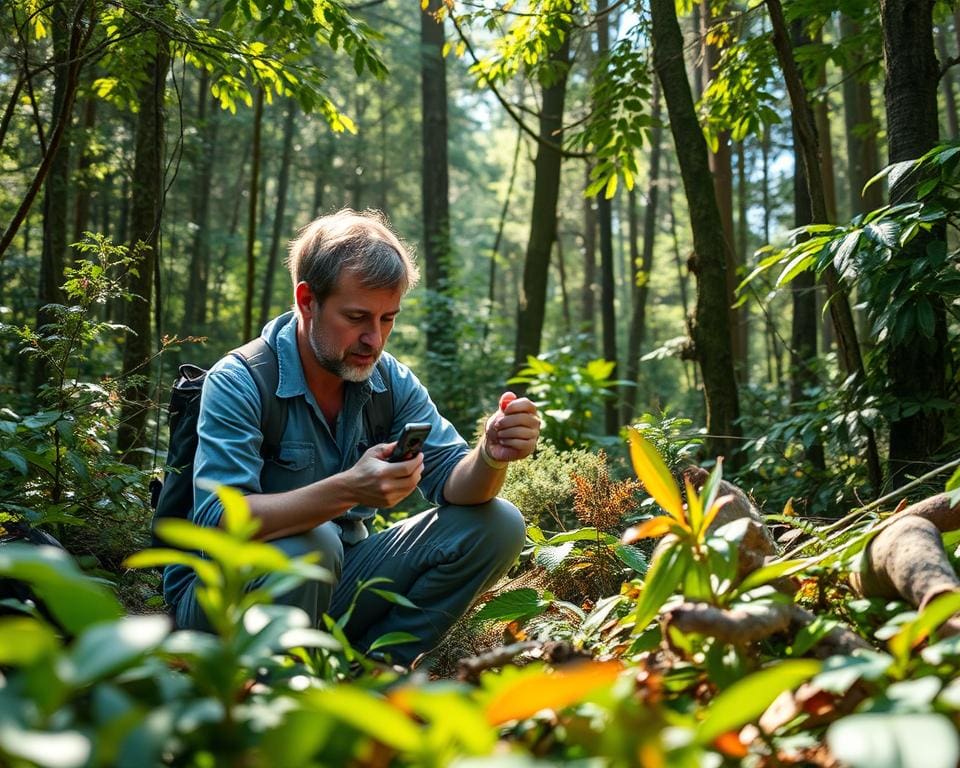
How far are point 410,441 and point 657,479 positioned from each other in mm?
1169

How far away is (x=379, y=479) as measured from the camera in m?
2.73

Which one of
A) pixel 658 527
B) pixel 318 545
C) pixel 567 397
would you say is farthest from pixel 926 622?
pixel 567 397

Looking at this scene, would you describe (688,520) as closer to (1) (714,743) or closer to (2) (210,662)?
(1) (714,743)

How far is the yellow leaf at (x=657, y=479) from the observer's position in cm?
188

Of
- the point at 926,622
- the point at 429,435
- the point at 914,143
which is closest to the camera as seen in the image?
the point at 926,622

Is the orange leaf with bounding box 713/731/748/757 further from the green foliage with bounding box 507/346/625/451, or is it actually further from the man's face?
the green foliage with bounding box 507/346/625/451

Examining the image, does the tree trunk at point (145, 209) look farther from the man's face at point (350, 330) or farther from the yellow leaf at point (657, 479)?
the yellow leaf at point (657, 479)

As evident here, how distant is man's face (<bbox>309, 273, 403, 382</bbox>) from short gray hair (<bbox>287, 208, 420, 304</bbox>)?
34 mm

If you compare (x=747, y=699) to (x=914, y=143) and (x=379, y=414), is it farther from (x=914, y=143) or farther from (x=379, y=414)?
(x=914, y=143)

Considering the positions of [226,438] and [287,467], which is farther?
[287,467]

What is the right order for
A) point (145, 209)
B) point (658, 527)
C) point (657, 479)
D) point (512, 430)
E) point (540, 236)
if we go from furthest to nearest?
1. point (540, 236)
2. point (145, 209)
3. point (512, 430)
4. point (657, 479)
5. point (658, 527)

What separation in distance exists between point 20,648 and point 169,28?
12.7 feet

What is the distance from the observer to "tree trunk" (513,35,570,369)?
896 centimetres

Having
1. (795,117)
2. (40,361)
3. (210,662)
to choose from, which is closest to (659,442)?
(795,117)
